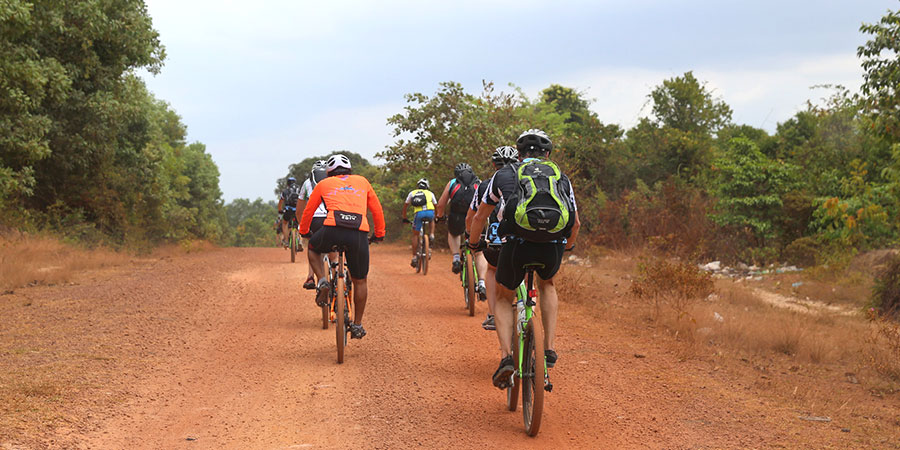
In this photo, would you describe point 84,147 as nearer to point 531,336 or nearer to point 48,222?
point 48,222

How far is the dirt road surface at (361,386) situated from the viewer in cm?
570

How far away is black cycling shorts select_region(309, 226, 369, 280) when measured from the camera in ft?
26.2

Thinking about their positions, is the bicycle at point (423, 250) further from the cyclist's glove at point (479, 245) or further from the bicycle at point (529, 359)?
the bicycle at point (529, 359)

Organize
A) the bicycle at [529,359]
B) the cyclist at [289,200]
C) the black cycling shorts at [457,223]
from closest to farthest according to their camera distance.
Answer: the bicycle at [529,359] → the black cycling shorts at [457,223] → the cyclist at [289,200]

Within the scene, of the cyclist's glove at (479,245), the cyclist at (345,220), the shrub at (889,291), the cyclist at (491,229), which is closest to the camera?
the cyclist's glove at (479,245)

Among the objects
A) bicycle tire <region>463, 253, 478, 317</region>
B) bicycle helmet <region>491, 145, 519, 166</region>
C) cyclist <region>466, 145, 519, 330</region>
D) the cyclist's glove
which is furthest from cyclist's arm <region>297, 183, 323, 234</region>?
bicycle tire <region>463, 253, 478, 317</region>

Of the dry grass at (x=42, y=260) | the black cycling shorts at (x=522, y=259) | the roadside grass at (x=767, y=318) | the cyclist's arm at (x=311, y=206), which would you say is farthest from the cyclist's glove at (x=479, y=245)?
the dry grass at (x=42, y=260)

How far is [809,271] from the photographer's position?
60.8 ft

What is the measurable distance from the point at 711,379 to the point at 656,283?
17.3 ft

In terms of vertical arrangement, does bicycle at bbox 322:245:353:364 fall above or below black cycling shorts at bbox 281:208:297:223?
below

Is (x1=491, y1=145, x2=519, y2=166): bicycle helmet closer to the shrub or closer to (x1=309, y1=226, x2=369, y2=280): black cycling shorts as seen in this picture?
(x1=309, y1=226, x2=369, y2=280): black cycling shorts

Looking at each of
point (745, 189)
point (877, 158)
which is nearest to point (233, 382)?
point (745, 189)

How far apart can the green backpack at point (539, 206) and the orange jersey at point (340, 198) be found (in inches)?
111

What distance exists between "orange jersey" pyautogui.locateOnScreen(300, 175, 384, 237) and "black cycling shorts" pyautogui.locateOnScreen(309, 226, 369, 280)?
0.08 metres
